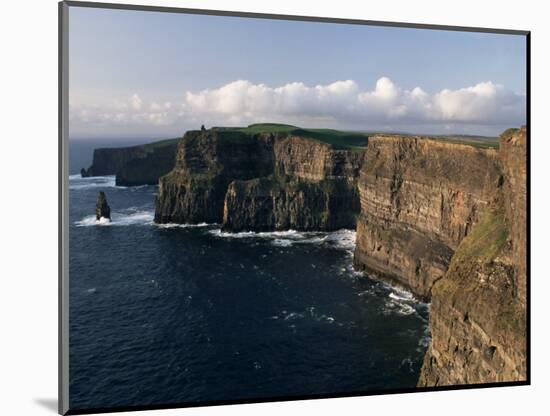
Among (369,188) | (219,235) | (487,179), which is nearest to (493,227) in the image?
(487,179)

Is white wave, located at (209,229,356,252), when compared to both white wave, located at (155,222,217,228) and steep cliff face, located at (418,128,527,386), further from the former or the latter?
steep cliff face, located at (418,128,527,386)

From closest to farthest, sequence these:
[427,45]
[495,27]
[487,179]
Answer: [495,27] → [427,45] → [487,179]

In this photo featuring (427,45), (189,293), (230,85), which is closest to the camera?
(427,45)

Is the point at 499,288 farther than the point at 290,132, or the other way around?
the point at 290,132

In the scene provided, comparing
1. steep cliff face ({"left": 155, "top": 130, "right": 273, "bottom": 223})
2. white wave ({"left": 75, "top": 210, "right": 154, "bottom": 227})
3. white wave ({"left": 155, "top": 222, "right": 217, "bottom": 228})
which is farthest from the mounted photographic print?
steep cliff face ({"left": 155, "top": 130, "right": 273, "bottom": 223})

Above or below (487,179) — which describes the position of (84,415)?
below

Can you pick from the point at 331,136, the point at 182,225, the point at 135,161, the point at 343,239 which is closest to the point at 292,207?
the point at 343,239

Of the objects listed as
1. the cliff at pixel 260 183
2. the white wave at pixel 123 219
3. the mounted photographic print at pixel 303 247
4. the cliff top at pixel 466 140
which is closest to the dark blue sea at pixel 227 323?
the mounted photographic print at pixel 303 247

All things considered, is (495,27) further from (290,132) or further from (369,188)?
(290,132)
